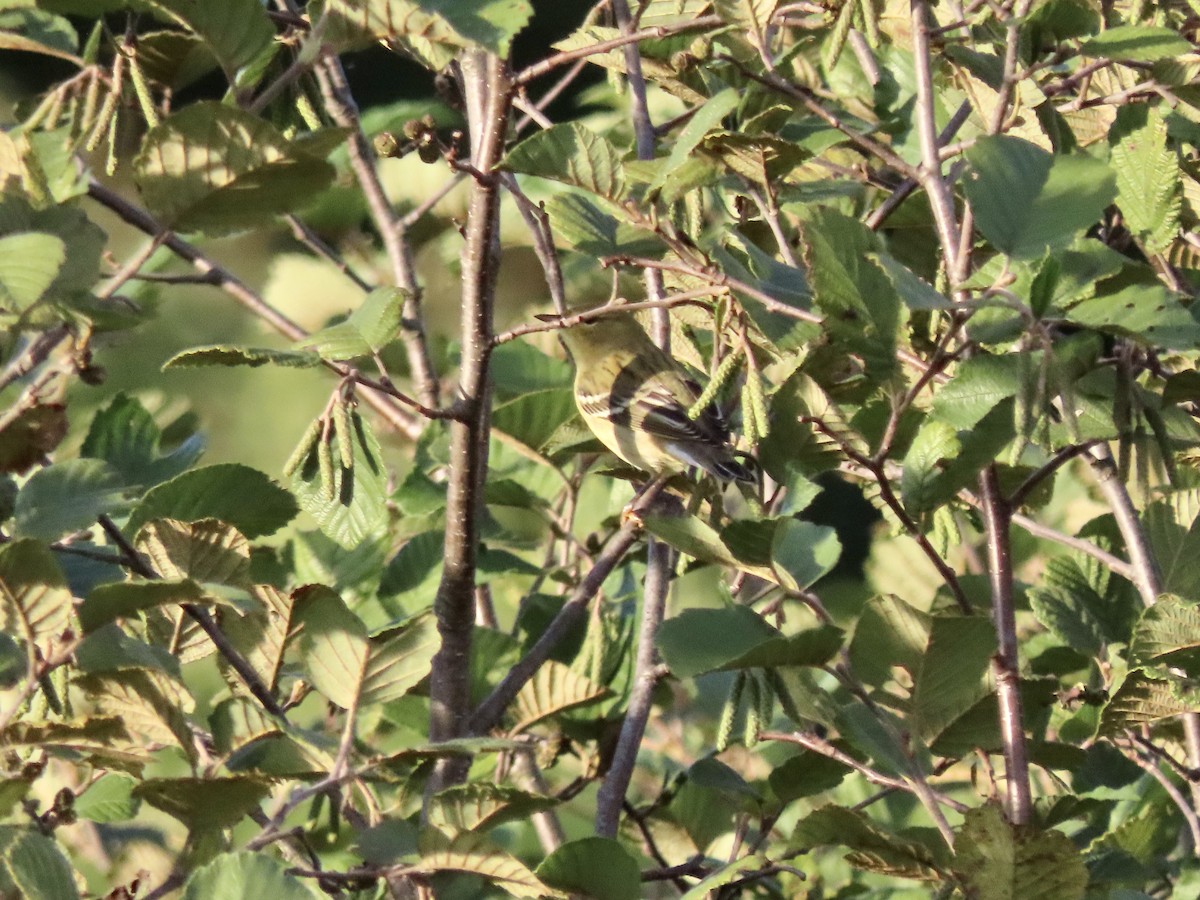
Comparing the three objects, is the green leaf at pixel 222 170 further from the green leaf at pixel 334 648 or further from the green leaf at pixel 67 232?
the green leaf at pixel 334 648

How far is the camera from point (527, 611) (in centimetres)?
158

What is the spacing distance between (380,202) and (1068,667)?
107 centimetres

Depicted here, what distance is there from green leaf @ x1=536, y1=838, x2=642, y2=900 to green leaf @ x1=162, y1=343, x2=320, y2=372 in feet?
1.16

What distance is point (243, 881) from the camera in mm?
821

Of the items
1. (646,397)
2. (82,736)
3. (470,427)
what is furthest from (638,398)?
(82,736)

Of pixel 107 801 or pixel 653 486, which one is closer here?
pixel 107 801

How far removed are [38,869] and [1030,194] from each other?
0.71m

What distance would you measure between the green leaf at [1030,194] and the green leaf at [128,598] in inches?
20.7

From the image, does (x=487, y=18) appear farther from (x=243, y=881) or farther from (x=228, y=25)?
(x=243, y=881)

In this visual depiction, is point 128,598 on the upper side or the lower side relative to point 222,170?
lower

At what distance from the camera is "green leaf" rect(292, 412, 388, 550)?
1067 millimetres

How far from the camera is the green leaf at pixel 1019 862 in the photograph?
0.88 meters

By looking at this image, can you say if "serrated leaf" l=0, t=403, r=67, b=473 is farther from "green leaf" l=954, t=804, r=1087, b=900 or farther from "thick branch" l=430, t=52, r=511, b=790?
"green leaf" l=954, t=804, r=1087, b=900

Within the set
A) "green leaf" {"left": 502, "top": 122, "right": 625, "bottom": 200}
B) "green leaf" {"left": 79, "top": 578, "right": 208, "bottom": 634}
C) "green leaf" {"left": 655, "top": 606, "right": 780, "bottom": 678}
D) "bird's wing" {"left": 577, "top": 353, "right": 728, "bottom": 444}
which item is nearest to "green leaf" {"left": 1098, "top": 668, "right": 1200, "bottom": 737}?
"green leaf" {"left": 655, "top": 606, "right": 780, "bottom": 678}
